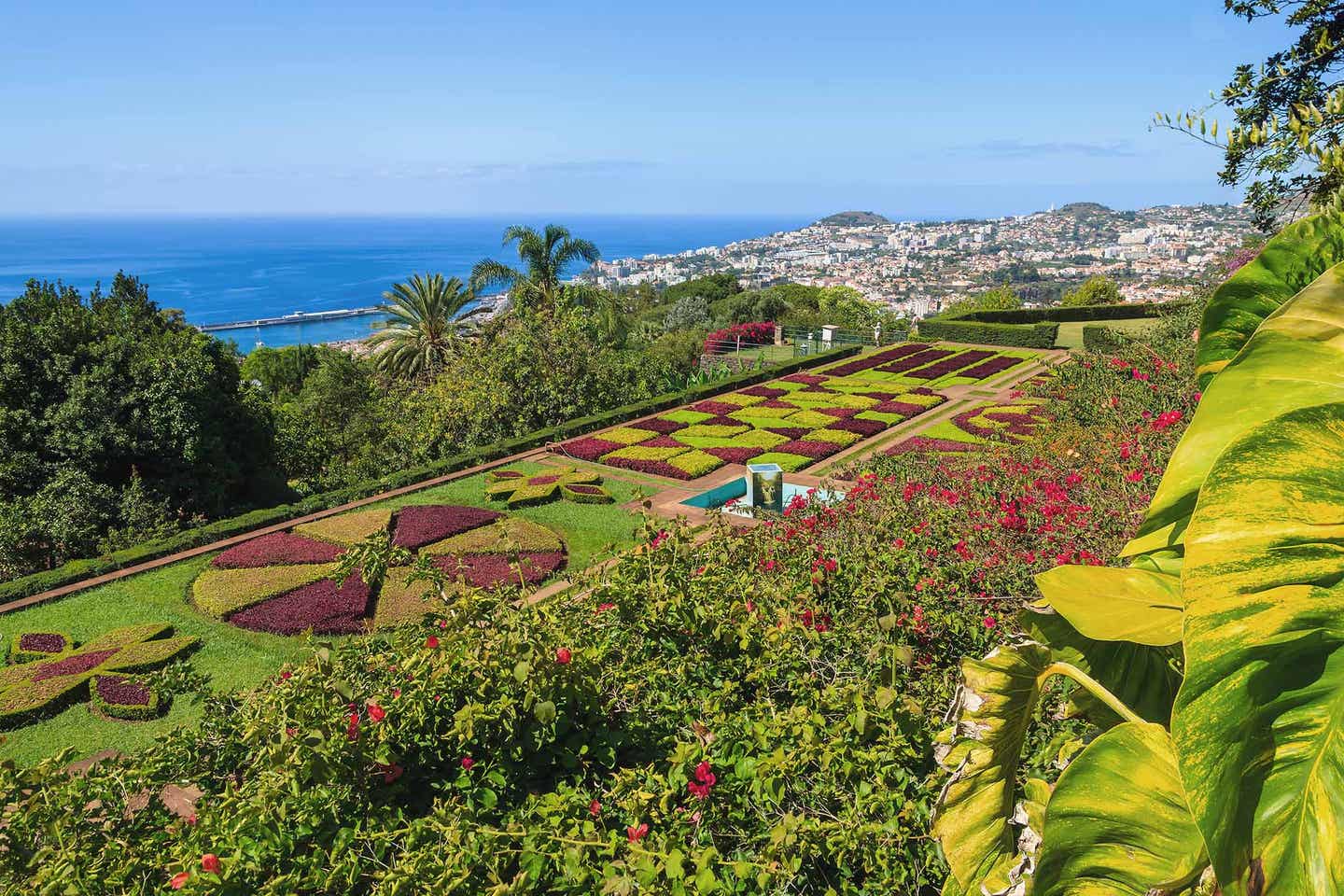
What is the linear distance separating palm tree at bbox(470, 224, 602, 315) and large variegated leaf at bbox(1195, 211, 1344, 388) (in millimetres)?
23641

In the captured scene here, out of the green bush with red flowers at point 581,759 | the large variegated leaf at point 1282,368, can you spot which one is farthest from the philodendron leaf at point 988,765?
the green bush with red flowers at point 581,759

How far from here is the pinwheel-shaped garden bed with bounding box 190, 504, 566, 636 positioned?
30.6 ft

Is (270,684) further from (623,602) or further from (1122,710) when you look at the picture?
(1122,710)

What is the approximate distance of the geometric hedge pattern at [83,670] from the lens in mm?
7488

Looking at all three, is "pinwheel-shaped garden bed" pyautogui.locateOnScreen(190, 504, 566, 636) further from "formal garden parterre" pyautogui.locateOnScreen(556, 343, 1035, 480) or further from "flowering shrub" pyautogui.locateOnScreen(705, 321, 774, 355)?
"flowering shrub" pyautogui.locateOnScreen(705, 321, 774, 355)

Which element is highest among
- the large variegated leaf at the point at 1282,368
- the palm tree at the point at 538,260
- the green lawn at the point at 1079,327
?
the palm tree at the point at 538,260

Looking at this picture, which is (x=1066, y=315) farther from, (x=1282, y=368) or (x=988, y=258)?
(x=988, y=258)

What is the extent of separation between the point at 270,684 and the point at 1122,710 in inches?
137

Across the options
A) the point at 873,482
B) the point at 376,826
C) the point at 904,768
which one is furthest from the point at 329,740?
the point at 873,482

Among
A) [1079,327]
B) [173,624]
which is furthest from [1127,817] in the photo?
[1079,327]

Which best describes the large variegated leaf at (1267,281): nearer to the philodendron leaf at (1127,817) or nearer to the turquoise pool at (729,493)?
the philodendron leaf at (1127,817)

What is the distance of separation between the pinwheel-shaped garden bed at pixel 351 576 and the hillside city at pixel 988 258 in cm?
3805

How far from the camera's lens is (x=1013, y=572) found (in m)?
4.99

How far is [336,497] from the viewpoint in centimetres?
1310
